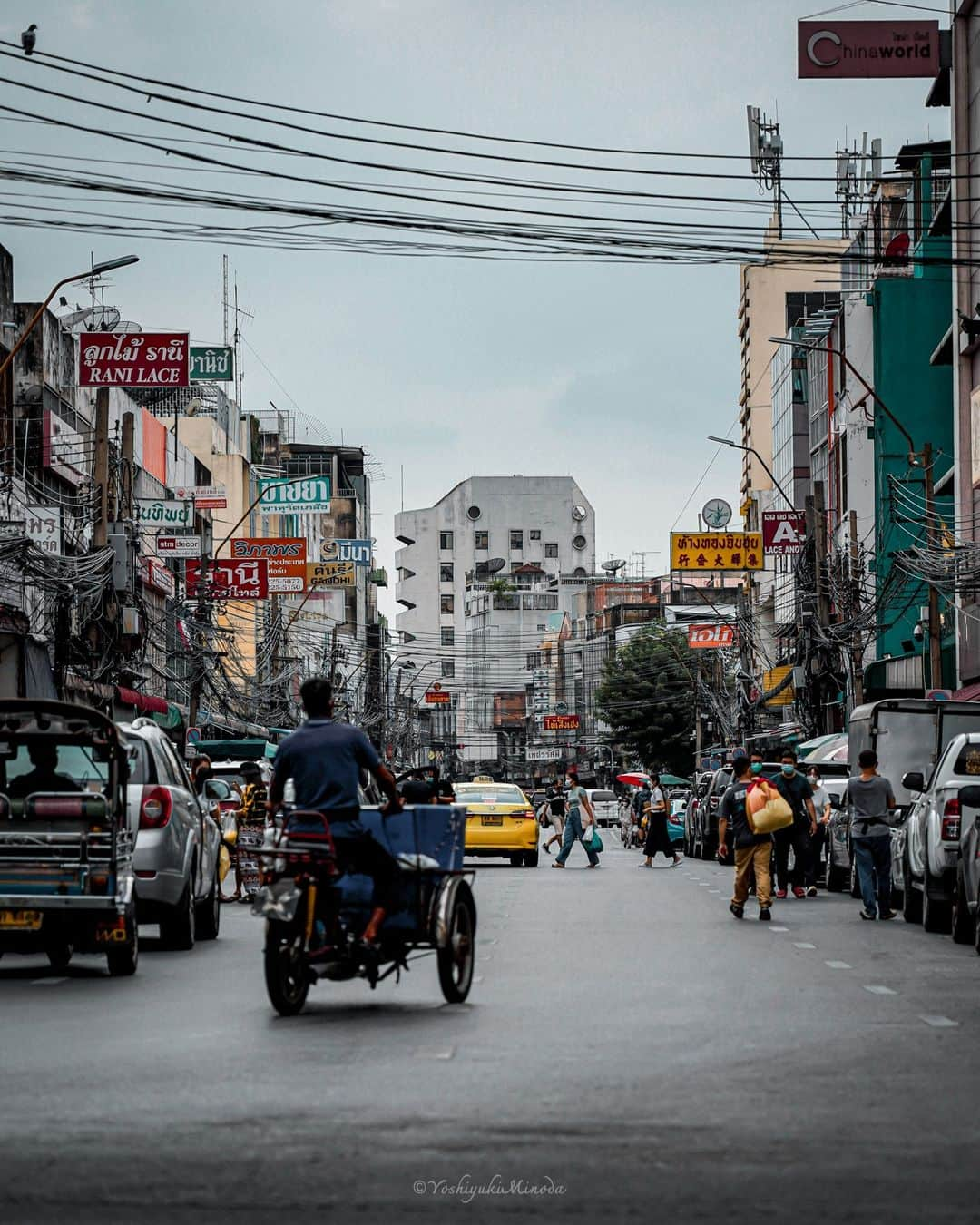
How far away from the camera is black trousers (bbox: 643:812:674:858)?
42.6m

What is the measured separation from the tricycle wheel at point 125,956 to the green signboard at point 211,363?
218 ft

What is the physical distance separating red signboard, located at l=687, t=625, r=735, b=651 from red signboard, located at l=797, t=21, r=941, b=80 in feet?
147

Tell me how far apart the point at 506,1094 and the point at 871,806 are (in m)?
14.8

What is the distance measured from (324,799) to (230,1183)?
527 centimetres

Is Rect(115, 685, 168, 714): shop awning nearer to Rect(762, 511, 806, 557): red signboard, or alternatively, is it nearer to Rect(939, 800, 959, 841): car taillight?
Rect(762, 511, 806, 557): red signboard

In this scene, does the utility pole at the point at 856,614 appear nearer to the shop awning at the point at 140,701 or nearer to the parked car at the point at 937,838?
the shop awning at the point at 140,701

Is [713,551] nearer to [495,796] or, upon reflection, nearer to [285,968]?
[495,796]

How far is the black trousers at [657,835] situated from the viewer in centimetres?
4256

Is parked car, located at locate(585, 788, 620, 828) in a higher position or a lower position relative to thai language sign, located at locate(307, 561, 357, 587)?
lower

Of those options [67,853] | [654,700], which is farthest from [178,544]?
[654,700]

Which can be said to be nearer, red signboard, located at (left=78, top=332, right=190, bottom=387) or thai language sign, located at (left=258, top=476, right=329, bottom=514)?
red signboard, located at (left=78, top=332, right=190, bottom=387)

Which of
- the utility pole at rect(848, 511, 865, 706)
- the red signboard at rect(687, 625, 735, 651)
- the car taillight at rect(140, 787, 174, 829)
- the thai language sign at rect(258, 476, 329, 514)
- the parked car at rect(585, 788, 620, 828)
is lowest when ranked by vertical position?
the parked car at rect(585, 788, 620, 828)

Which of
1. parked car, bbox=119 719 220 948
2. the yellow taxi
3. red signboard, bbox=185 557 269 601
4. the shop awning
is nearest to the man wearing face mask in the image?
parked car, bbox=119 719 220 948

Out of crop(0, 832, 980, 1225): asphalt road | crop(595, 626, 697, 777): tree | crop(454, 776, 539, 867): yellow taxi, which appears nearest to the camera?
crop(0, 832, 980, 1225): asphalt road
